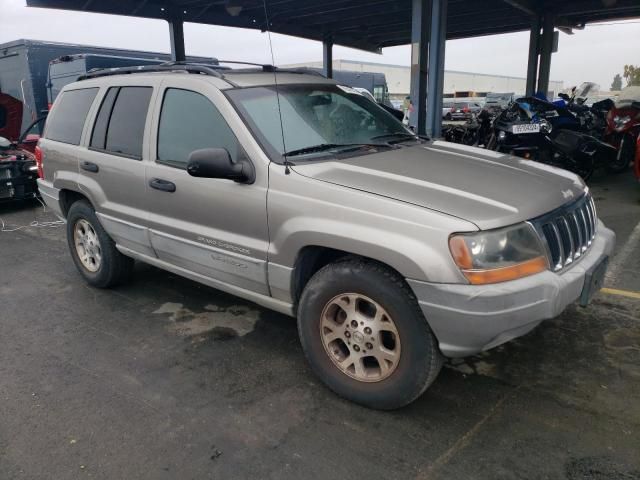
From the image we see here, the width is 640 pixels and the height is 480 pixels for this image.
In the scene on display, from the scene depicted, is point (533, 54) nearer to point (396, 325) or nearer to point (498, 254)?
point (498, 254)

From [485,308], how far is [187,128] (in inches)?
91.2

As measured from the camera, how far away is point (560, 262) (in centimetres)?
265

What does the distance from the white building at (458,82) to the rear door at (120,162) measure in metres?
49.4

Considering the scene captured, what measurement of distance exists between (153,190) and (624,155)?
370 inches

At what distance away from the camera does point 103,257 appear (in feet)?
14.9

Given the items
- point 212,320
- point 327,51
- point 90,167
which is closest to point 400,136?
point 212,320

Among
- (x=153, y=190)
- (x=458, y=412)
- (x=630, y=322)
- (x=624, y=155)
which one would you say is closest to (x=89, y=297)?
(x=153, y=190)

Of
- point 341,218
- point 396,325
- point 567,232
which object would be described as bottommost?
point 396,325

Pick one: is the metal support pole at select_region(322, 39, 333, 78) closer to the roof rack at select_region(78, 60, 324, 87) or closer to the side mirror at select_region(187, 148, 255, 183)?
the roof rack at select_region(78, 60, 324, 87)

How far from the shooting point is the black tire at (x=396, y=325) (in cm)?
258

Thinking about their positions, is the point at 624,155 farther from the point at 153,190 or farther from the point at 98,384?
the point at 98,384

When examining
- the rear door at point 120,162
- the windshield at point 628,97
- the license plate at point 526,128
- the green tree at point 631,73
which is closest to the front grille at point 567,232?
the rear door at point 120,162

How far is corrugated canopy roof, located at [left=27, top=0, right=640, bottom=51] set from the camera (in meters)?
12.3

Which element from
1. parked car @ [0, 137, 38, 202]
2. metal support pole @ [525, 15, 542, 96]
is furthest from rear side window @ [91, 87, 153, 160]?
metal support pole @ [525, 15, 542, 96]
